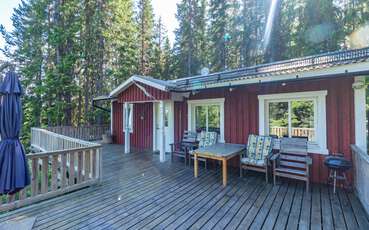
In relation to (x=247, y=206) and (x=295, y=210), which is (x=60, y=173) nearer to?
(x=247, y=206)

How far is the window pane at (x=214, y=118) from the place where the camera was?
6.55 metres

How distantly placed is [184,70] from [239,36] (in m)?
5.55

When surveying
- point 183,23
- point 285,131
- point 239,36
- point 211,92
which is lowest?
point 285,131

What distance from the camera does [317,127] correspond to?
4738 mm

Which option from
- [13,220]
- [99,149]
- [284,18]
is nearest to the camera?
[13,220]

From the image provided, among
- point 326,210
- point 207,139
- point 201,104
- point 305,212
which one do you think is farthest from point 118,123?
point 326,210

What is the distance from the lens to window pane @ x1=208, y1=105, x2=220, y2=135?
21.5 feet

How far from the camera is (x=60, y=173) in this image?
418cm

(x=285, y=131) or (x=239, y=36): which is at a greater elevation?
(x=239, y=36)

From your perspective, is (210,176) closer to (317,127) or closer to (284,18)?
(317,127)

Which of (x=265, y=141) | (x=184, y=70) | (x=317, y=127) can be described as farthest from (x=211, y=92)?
(x=184, y=70)

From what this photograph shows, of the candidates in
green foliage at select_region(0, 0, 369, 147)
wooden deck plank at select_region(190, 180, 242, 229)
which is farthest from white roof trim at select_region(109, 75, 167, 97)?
green foliage at select_region(0, 0, 369, 147)

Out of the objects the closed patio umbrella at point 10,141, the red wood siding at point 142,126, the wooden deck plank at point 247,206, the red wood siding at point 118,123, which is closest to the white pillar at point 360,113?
the wooden deck plank at point 247,206

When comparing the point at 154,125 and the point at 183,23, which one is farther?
the point at 183,23
